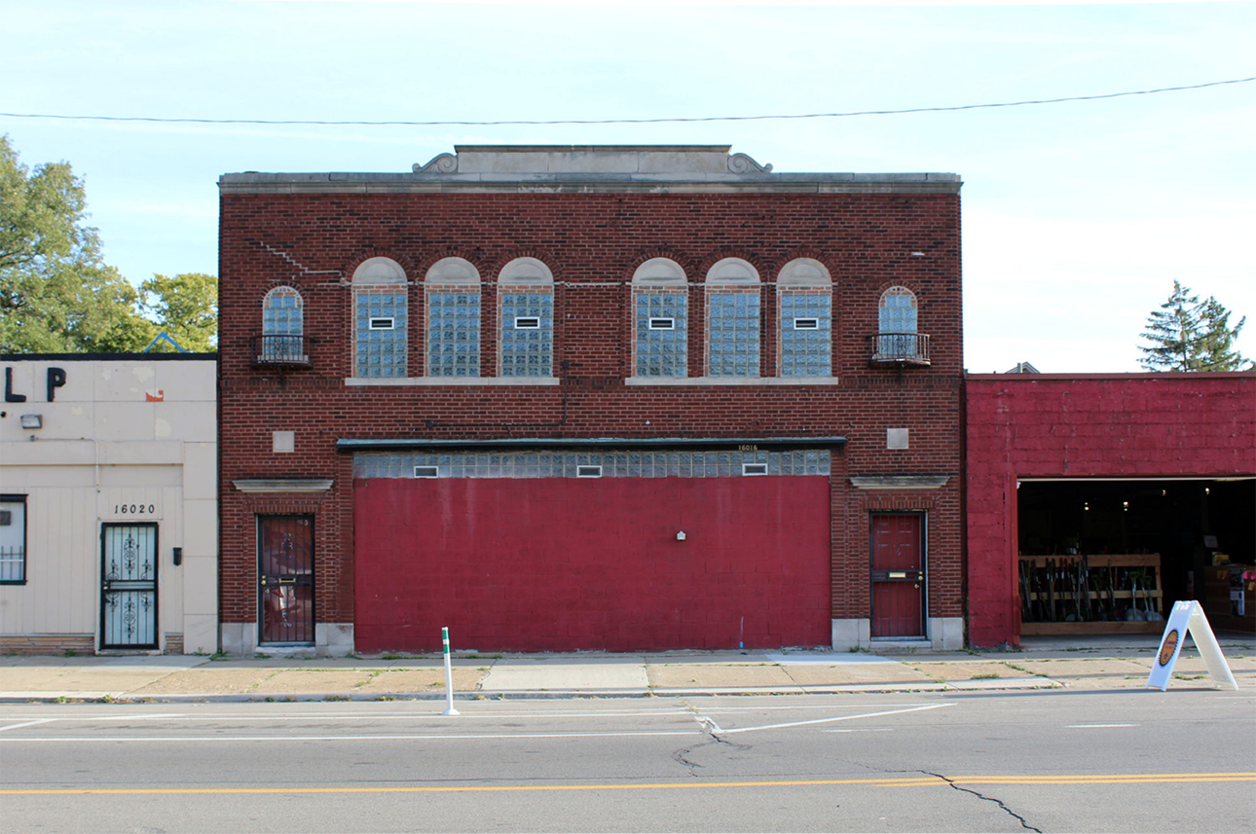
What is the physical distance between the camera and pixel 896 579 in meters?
18.6

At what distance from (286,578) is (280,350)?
3.78m

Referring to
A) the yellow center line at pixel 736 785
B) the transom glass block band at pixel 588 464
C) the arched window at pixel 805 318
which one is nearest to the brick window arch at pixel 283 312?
the transom glass block band at pixel 588 464

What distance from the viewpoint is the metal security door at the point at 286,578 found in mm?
18328

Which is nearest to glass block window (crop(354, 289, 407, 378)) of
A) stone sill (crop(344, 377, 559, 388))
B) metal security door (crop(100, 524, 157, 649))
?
stone sill (crop(344, 377, 559, 388))

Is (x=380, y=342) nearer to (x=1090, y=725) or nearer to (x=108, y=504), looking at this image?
(x=108, y=504)

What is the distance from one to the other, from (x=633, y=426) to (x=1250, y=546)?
48.7 feet

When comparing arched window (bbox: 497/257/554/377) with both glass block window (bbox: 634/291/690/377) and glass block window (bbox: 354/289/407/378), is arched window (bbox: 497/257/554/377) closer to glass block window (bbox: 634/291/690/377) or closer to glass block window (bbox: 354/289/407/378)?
glass block window (bbox: 634/291/690/377)

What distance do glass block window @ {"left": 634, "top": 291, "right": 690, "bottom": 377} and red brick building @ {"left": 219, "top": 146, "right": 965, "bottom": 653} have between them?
4 cm

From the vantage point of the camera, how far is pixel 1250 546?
24.1m

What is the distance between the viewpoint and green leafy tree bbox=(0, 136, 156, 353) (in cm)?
4481

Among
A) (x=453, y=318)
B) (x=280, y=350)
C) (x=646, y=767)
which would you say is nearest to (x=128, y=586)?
(x=280, y=350)

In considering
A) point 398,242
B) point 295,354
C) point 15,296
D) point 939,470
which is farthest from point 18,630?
→ point 15,296

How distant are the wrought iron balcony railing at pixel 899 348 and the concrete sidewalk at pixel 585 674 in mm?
4865

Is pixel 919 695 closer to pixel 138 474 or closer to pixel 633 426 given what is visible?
pixel 633 426
